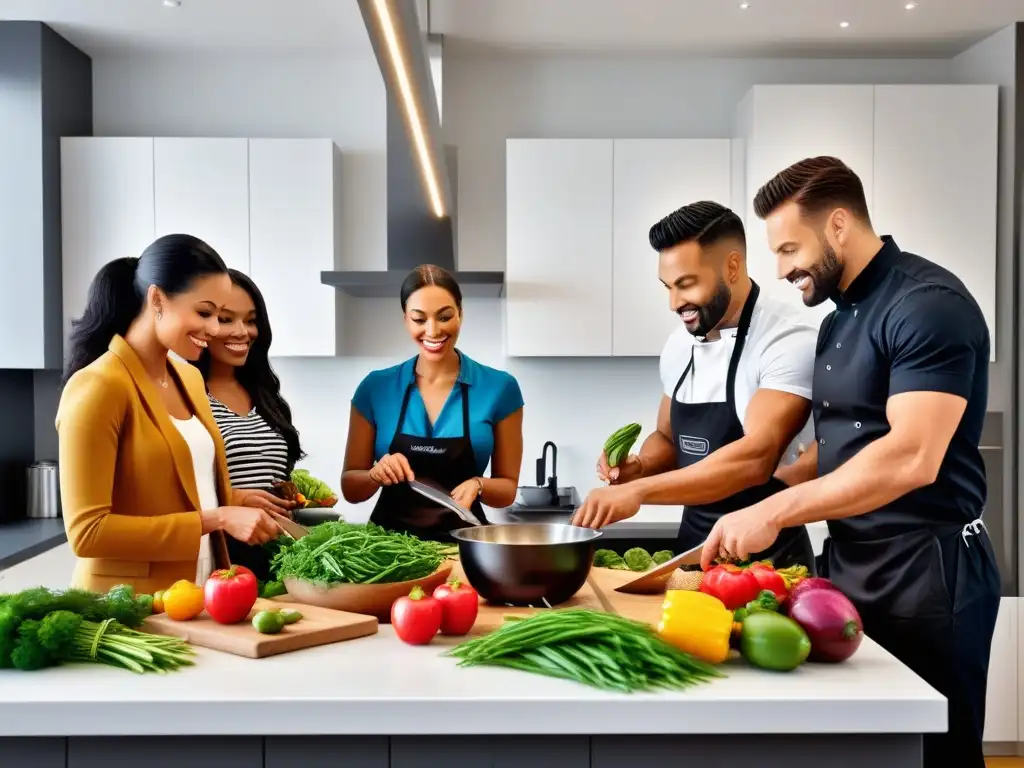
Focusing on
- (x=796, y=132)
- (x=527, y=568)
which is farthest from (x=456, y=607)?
(x=796, y=132)

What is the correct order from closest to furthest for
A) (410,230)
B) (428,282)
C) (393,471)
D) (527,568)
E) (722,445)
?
(527,568) → (722,445) → (393,471) → (428,282) → (410,230)

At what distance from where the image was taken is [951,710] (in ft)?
6.30

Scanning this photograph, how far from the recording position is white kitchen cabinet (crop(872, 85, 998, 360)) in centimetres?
404

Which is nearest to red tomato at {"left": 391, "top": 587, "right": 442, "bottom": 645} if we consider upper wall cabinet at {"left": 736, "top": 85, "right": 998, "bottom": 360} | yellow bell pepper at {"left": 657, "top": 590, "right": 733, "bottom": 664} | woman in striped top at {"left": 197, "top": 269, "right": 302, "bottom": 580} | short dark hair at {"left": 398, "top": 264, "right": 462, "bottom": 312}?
yellow bell pepper at {"left": 657, "top": 590, "right": 733, "bottom": 664}

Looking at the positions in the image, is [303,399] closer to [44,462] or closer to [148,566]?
[44,462]

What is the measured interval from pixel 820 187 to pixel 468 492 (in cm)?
137

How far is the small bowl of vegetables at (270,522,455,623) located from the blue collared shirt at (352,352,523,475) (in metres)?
1.14

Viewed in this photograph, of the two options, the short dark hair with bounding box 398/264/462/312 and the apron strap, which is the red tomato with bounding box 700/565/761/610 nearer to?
the apron strap

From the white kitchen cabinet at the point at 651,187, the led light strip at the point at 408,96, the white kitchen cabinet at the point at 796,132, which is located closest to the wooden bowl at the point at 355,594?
the led light strip at the point at 408,96

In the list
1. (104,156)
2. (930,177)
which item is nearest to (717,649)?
(930,177)

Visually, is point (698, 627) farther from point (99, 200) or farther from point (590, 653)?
point (99, 200)

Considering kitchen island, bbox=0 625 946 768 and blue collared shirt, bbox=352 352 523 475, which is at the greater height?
blue collared shirt, bbox=352 352 523 475

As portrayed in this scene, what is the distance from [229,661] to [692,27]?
11.2ft

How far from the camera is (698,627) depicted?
1.55 m
